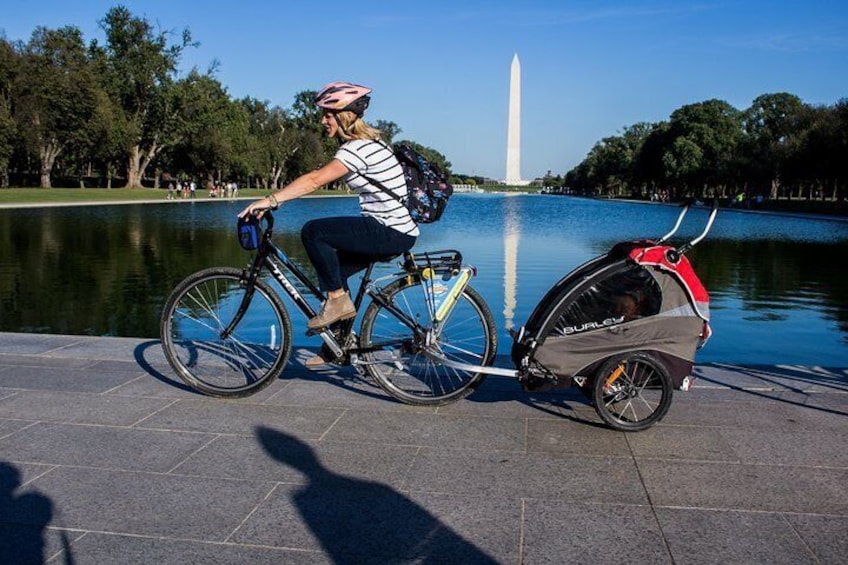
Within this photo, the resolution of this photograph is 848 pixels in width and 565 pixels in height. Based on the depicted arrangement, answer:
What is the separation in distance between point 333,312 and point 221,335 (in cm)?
88

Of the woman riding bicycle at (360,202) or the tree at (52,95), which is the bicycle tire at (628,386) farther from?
the tree at (52,95)

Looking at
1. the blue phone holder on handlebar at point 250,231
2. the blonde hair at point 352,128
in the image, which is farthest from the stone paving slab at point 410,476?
the blonde hair at point 352,128

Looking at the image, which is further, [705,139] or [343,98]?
[705,139]

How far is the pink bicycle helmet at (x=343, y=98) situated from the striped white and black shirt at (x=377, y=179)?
0.65ft

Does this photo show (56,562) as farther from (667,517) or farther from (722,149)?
(722,149)

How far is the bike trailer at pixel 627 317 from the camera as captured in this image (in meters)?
4.26

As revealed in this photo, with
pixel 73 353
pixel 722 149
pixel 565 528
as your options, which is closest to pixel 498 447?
pixel 565 528

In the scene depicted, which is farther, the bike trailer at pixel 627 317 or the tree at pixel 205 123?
the tree at pixel 205 123

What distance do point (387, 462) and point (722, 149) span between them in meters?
92.8

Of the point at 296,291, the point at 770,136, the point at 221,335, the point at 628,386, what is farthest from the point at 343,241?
the point at 770,136

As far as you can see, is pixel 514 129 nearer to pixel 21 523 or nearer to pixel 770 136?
pixel 770 136

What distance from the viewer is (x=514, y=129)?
304ft

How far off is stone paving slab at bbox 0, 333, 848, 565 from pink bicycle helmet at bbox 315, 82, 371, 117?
5.91 feet

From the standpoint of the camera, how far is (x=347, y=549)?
115 inches
